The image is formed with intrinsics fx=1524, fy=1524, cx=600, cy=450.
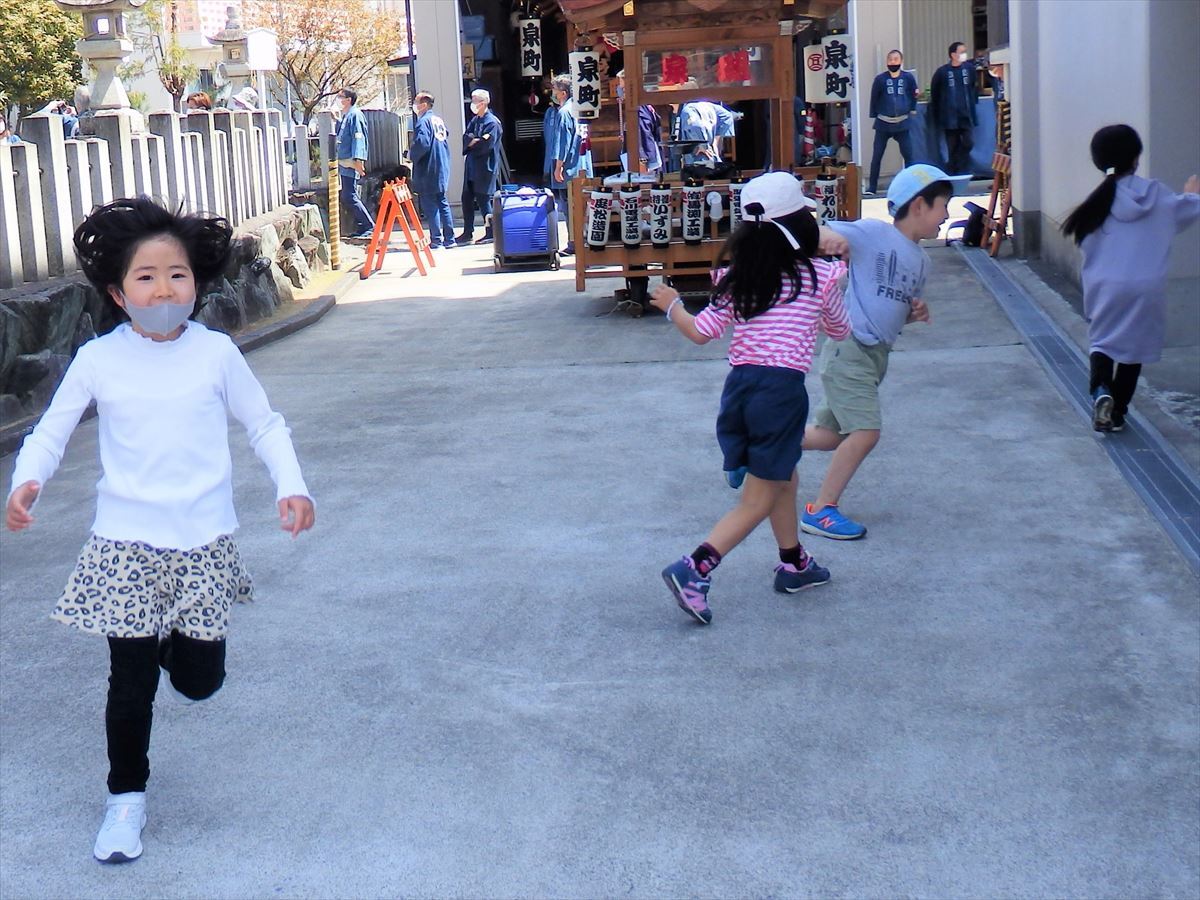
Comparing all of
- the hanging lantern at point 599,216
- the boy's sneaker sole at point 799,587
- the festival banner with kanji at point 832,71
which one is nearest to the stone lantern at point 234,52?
the festival banner with kanji at point 832,71

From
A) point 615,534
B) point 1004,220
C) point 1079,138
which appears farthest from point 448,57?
point 615,534

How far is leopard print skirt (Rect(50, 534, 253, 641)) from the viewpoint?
11.3 ft

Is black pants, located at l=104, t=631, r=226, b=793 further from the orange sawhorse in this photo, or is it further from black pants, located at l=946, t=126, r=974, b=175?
black pants, located at l=946, t=126, r=974, b=175

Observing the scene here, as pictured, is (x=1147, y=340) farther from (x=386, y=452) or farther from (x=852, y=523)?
(x=386, y=452)

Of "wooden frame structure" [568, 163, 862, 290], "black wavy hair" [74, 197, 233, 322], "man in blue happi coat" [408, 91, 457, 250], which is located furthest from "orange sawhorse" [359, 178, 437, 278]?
"black wavy hair" [74, 197, 233, 322]

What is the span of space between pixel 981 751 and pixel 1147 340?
3.45 m

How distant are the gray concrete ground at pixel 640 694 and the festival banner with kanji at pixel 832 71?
719 cm

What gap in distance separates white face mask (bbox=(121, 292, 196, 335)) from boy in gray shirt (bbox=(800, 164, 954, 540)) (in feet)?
8.87

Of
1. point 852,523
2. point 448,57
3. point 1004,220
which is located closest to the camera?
point 852,523

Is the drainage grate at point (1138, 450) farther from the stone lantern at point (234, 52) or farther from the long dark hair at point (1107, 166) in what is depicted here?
the stone lantern at point (234, 52)

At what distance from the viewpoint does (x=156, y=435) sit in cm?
344

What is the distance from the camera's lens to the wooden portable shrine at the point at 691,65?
1151 centimetres

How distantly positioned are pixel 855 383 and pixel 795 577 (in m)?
0.91

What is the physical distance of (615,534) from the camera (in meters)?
6.02
